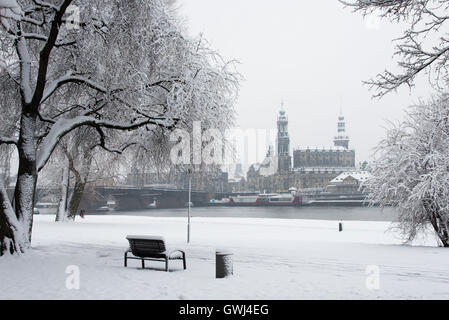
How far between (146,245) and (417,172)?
13.9 metres

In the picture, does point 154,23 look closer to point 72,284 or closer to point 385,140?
point 72,284

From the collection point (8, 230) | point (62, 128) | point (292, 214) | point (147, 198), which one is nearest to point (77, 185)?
point (62, 128)

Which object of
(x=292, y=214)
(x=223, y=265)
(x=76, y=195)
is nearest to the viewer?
(x=223, y=265)

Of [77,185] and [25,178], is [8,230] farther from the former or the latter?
[77,185]

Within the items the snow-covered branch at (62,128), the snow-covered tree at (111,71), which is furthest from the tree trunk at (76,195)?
the snow-covered branch at (62,128)

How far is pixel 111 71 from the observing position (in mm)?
14258

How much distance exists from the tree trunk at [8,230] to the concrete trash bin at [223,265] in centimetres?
587

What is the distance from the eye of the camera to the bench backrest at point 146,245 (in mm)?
11422

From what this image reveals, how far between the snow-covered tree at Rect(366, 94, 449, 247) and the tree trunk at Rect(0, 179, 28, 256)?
14.1m

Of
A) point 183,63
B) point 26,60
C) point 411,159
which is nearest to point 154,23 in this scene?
point 183,63

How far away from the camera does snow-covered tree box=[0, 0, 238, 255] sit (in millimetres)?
13703

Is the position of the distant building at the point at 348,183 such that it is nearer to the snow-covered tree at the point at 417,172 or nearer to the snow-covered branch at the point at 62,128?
the snow-covered tree at the point at 417,172
